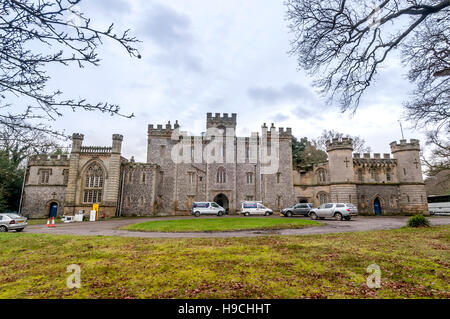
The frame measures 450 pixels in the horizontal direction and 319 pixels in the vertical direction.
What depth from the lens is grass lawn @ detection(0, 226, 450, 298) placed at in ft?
13.2

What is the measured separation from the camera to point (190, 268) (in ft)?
17.7

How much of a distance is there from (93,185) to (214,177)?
15.8 meters

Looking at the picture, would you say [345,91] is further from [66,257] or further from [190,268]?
[66,257]

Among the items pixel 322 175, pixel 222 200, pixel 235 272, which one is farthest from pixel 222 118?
pixel 235 272

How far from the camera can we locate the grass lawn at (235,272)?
4020mm

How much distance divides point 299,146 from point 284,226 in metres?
30.5

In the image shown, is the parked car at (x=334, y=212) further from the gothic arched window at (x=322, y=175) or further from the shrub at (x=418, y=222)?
the gothic arched window at (x=322, y=175)

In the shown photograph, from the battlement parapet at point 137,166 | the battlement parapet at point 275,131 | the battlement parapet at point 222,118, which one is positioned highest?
the battlement parapet at point 222,118

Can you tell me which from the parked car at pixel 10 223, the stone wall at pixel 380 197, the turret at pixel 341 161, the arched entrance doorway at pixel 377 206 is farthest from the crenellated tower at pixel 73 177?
the arched entrance doorway at pixel 377 206

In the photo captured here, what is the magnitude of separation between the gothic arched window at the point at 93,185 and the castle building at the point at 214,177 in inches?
Result: 4.5

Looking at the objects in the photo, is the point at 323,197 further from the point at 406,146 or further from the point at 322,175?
the point at 406,146

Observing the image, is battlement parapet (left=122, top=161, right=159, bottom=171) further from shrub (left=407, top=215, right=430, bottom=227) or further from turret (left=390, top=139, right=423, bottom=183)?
turret (left=390, top=139, right=423, bottom=183)

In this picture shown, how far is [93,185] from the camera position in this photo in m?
29.0
